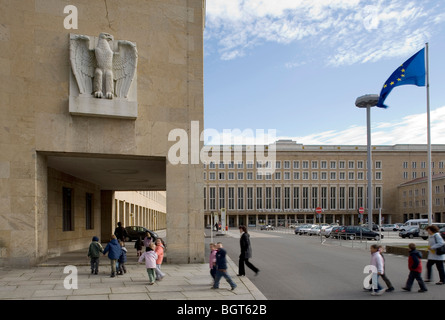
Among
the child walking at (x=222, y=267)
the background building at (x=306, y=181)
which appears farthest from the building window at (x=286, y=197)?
the child walking at (x=222, y=267)

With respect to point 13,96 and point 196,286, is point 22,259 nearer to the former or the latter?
point 13,96

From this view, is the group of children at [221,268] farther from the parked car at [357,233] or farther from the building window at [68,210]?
the parked car at [357,233]

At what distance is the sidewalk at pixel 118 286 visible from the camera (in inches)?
396

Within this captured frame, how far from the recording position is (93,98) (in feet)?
49.8

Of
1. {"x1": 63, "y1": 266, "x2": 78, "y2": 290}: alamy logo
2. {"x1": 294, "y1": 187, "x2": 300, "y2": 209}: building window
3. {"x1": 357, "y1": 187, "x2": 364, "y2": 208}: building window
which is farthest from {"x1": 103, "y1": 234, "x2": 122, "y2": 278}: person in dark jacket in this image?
{"x1": 357, "y1": 187, "x2": 364, "y2": 208}: building window

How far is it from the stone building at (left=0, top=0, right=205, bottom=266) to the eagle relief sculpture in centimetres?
4

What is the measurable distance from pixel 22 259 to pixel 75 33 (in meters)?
8.26

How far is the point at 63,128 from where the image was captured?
49.4ft

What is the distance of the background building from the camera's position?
107m

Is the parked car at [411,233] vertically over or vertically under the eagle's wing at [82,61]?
under

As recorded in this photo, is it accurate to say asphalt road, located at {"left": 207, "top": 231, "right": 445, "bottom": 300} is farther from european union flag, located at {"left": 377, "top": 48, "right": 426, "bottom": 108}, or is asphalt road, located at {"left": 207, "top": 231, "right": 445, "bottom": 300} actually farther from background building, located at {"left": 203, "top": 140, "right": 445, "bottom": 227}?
background building, located at {"left": 203, "top": 140, "right": 445, "bottom": 227}

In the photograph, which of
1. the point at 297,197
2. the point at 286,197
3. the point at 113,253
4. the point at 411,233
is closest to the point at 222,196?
the point at 286,197

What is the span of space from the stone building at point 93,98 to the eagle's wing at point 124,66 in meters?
0.04
